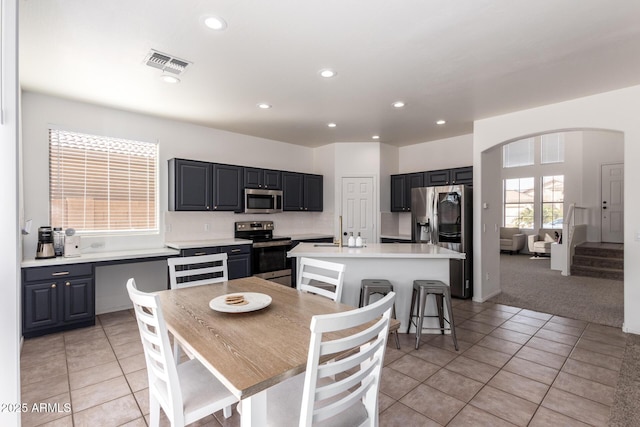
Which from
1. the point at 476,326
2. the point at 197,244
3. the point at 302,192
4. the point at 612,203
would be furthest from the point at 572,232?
the point at 197,244

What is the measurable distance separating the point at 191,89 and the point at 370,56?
197cm

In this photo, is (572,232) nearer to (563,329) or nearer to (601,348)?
(563,329)

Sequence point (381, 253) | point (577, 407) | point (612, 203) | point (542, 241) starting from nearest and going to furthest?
point (577, 407)
point (381, 253)
point (612, 203)
point (542, 241)

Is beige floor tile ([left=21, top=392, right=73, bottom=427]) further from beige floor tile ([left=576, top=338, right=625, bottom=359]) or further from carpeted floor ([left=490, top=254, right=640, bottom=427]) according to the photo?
beige floor tile ([left=576, top=338, right=625, bottom=359])

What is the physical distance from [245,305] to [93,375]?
1.75 meters

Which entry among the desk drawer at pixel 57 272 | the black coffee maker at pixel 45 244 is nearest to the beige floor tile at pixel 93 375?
the desk drawer at pixel 57 272

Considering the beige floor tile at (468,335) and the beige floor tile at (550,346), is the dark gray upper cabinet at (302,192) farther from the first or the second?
the beige floor tile at (550,346)

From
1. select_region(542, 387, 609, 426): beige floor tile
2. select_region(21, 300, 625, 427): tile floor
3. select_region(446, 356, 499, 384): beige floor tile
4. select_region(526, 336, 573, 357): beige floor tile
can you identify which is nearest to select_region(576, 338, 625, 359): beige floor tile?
select_region(21, 300, 625, 427): tile floor

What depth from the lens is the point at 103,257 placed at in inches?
141

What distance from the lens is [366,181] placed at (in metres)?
6.07

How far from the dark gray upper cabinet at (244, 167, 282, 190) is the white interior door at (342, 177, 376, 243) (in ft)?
4.39

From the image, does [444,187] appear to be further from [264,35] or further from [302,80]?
[264,35]

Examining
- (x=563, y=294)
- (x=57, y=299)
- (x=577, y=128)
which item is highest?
(x=577, y=128)

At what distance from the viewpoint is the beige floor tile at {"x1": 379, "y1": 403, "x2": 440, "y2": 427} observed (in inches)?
77.0
